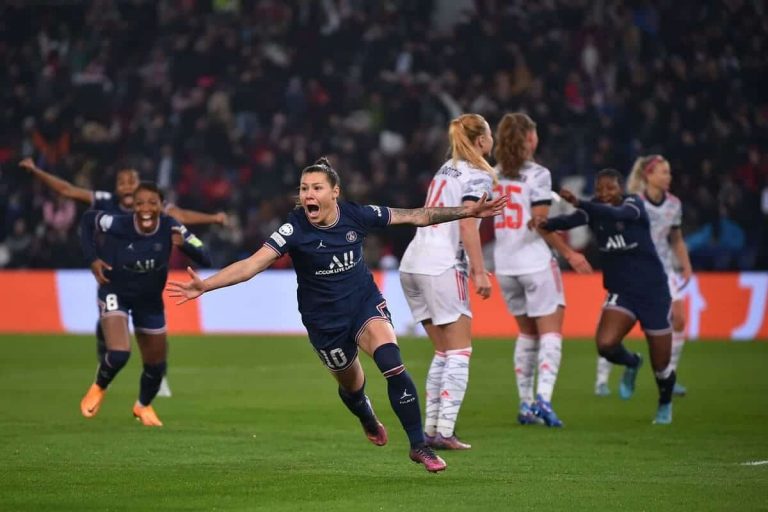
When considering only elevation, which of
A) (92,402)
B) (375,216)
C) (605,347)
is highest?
(375,216)

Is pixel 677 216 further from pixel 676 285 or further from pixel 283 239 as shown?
pixel 283 239

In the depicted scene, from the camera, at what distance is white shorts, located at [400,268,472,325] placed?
998 centimetres

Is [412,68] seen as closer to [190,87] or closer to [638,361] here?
[190,87]

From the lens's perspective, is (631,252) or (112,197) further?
(112,197)

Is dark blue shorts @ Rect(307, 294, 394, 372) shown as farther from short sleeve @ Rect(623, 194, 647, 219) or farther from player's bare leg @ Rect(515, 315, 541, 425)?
short sleeve @ Rect(623, 194, 647, 219)

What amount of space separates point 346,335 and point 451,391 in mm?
1487

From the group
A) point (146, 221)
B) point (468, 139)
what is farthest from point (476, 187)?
point (146, 221)

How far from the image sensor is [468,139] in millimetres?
10164

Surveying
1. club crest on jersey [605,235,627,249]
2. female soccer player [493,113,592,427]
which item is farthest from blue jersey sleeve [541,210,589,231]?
club crest on jersey [605,235,627,249]

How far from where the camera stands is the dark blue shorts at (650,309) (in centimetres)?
1175

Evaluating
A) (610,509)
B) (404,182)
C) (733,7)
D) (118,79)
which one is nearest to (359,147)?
(404,182)

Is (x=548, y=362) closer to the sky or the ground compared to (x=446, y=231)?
closer to the ground

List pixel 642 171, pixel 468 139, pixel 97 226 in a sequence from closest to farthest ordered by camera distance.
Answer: pixel 468 139, pixel 97 226, pixel 642 171

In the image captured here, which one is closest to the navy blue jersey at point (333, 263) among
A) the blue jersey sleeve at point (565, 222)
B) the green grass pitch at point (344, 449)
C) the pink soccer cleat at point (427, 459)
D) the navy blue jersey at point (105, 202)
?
the pink soccer cleat at point (427, 459)
